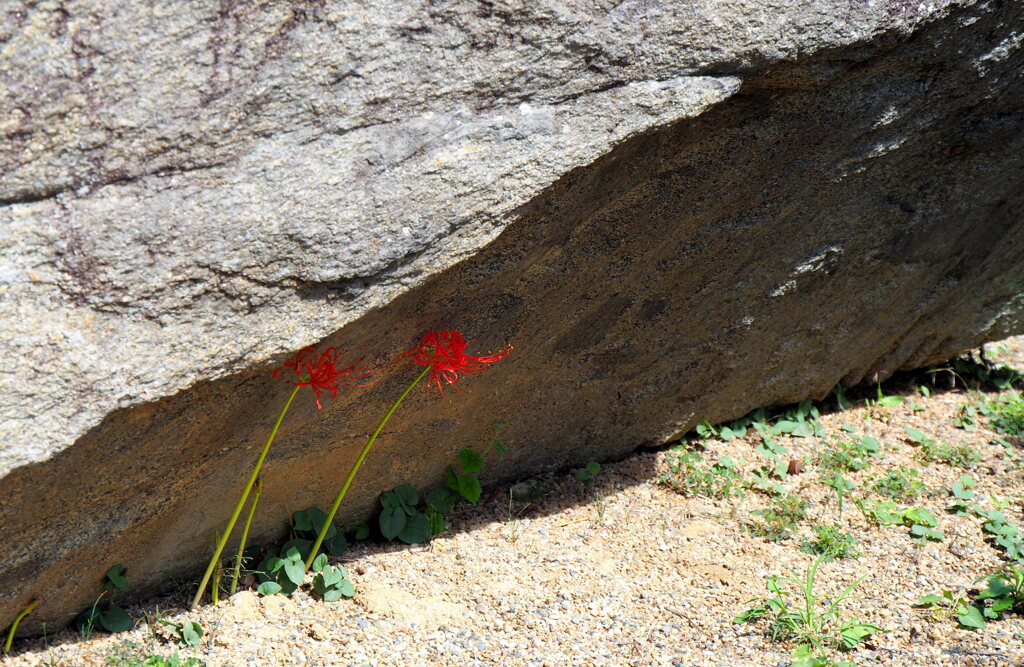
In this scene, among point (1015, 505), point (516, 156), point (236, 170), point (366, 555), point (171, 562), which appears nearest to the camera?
point (236, 170)

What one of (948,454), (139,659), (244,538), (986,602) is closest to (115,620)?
(139,659)

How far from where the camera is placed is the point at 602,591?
9.61ft

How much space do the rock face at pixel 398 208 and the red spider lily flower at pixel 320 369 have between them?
0.09 meters

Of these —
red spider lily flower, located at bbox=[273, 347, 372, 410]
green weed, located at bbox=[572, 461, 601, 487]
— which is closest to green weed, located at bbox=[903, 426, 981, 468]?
green weed, located at bbox=[572, 461, 601, 487]

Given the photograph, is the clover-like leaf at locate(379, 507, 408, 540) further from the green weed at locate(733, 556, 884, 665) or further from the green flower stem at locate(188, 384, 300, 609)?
the green weed at locate(733, 556, 884, 665)

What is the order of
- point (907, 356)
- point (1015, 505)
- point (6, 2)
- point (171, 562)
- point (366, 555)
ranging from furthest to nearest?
point (907, 356)
point (1015, 505)
point (366, 555)
point (171, 562)
point (6, 2)

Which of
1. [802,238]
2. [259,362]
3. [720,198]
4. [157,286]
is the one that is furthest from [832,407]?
[157,286]

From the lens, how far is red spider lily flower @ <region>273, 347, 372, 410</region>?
8.01ft

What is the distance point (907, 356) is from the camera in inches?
165

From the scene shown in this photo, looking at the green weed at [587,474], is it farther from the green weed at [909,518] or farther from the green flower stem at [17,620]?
the green flower stem at [17,620]

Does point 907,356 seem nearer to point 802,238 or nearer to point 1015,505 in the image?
point 1015,505

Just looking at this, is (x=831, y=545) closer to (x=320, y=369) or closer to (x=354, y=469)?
(x=354, y=469)

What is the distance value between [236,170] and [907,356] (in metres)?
3.30

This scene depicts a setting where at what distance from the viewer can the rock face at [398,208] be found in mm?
2014
